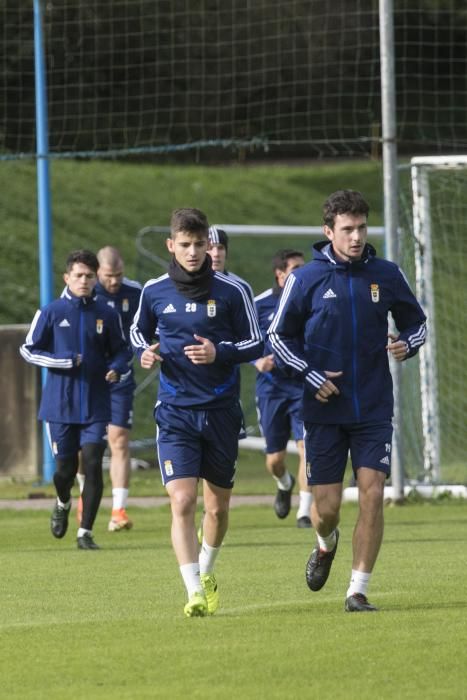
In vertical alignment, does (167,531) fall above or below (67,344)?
below

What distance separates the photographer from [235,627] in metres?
8.14

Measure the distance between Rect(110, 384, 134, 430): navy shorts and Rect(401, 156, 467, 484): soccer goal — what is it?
3679 mm

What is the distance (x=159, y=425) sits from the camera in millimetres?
9008

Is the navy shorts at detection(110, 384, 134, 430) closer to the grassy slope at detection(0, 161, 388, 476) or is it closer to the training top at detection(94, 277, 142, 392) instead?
the training top at detection(94, 277, 142, 392)

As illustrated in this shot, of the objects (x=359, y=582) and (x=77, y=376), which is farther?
(x=77, y=376)

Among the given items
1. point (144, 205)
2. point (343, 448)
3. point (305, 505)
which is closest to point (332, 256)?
point (343, 448)

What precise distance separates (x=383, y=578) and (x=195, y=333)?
2404mm

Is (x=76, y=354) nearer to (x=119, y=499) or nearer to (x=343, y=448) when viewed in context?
(x=119, y=499)

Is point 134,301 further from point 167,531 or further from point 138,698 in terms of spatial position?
point 138,698

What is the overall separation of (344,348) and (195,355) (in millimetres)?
794

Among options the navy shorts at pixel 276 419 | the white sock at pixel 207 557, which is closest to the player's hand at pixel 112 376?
the navy shorts at pixel 276 419

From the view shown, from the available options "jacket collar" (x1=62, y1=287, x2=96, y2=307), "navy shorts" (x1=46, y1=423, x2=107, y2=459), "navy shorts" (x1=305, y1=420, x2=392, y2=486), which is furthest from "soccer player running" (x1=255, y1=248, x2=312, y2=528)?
"navy shorts" (x1=305, y1=420, x2=392, y2=486)

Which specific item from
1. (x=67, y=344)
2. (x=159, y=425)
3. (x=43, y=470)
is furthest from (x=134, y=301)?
(x=159, y=425)

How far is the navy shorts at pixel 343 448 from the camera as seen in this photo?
28.7ft
